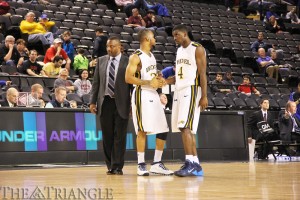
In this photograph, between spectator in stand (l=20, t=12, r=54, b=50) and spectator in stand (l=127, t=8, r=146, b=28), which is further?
spectator in stand (l=127, t=8, r=146, b=28)

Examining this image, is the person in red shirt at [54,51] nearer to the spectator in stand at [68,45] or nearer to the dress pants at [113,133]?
the spectator in stand at [68,45]

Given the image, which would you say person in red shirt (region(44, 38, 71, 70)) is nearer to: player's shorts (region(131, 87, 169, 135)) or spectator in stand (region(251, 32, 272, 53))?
player's shorts (region(131, 87, 169, 135))

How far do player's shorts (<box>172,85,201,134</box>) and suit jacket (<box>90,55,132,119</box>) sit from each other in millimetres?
682

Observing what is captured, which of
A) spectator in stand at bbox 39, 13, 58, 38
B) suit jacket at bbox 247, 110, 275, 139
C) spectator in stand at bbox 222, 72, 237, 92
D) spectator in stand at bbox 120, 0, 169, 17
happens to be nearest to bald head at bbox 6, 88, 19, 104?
spectator in stand at bbox 39, 13, 58, 38

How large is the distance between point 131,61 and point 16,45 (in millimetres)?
7955

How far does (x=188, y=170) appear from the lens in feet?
26.6

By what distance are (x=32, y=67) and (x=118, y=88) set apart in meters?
6.82

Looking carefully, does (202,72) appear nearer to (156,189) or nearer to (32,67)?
(156,189)

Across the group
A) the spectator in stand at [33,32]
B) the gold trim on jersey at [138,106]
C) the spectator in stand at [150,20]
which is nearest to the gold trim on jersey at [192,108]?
the gold trim on jersey at [138,106]

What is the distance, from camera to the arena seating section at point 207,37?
18.0 m

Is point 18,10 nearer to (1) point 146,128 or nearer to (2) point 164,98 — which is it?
(2) point 164,98

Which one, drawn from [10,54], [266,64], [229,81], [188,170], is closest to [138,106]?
[188,170]

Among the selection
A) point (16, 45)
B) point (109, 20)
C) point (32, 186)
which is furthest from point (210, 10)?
point (32, 186)

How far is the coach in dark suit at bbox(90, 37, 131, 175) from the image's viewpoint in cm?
872
